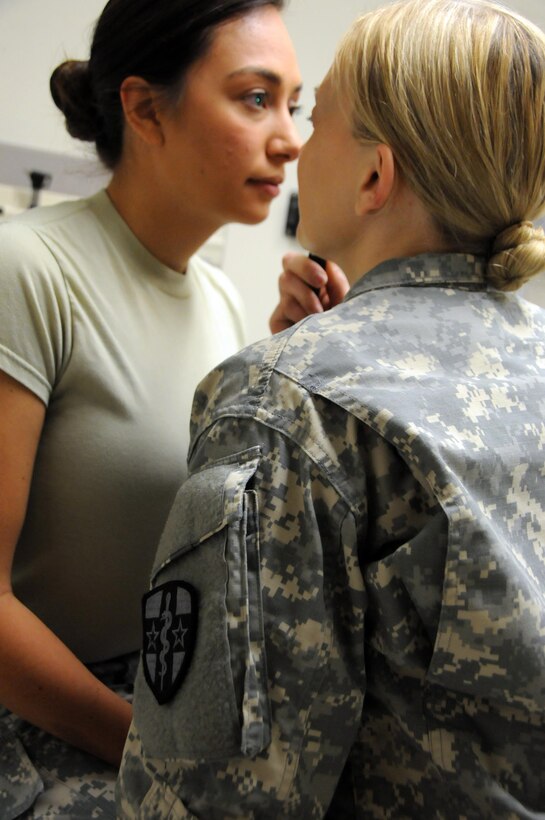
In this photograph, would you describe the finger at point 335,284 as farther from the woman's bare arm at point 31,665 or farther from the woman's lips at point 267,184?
the woman's bare arm at point 31,665

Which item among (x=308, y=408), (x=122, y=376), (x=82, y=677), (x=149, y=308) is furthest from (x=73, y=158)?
(x=308, y=408)

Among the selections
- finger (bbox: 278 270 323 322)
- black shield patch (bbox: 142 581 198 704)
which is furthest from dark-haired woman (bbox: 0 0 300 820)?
black shield patch (bbox: 142 581 198 704)

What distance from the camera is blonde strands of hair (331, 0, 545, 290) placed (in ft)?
2.28

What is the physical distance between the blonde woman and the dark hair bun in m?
0.62

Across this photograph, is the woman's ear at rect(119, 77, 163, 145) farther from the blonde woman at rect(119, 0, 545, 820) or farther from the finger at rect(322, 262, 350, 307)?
the blonde woman at rect(119, 0, 545, 820)

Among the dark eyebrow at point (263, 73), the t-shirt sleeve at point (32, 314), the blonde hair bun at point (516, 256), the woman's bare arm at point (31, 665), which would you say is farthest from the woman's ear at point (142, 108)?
the blonde hair bun at point (516, 256)

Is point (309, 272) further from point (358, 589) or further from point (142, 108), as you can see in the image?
point (358, 589)

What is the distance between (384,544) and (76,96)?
35.4 inches

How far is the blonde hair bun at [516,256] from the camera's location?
0.72 meters

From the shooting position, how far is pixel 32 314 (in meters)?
0.95

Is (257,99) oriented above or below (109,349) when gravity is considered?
above

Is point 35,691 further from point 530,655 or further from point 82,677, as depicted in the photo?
point 530,655

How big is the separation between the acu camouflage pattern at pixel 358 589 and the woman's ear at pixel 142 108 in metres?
0.59

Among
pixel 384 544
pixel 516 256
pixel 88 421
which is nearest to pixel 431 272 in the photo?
pixel 516 256
